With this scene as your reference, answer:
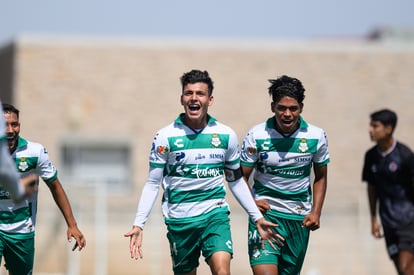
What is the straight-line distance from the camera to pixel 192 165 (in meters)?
8.91

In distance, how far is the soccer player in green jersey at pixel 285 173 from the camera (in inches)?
359

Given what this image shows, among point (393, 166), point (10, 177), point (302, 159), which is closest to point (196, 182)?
point (302, 159)

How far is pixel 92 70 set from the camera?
27.7 m

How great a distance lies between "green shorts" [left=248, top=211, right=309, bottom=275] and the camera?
9.19 metres

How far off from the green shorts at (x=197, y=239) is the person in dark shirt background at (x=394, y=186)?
126 inches

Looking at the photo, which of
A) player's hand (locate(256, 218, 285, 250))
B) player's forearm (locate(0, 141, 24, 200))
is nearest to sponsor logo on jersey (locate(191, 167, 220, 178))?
player's hand (locate(256, 218, 285, 250))

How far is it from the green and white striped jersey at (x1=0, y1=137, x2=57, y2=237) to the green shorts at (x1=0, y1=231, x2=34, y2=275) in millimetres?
54

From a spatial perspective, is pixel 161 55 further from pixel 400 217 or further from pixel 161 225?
pixel 400 217

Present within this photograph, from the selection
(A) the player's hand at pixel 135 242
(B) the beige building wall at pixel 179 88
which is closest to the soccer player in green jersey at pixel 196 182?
(A) the player's hand at pixel 135 242

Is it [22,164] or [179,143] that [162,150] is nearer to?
[179,143]

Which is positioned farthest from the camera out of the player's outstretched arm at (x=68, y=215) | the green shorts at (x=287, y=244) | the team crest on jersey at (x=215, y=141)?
the green shorts at (x=287, y=244)

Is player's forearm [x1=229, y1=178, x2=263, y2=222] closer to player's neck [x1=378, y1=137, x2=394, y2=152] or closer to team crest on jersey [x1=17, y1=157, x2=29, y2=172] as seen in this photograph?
team crest on jersey [x1=17, y1=157, x2=29, y2=172]

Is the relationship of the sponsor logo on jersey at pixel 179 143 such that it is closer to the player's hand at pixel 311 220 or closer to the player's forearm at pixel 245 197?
the player's forearm at pixel 245 197

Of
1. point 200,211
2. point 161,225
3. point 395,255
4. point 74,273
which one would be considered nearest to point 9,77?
point 161,225
